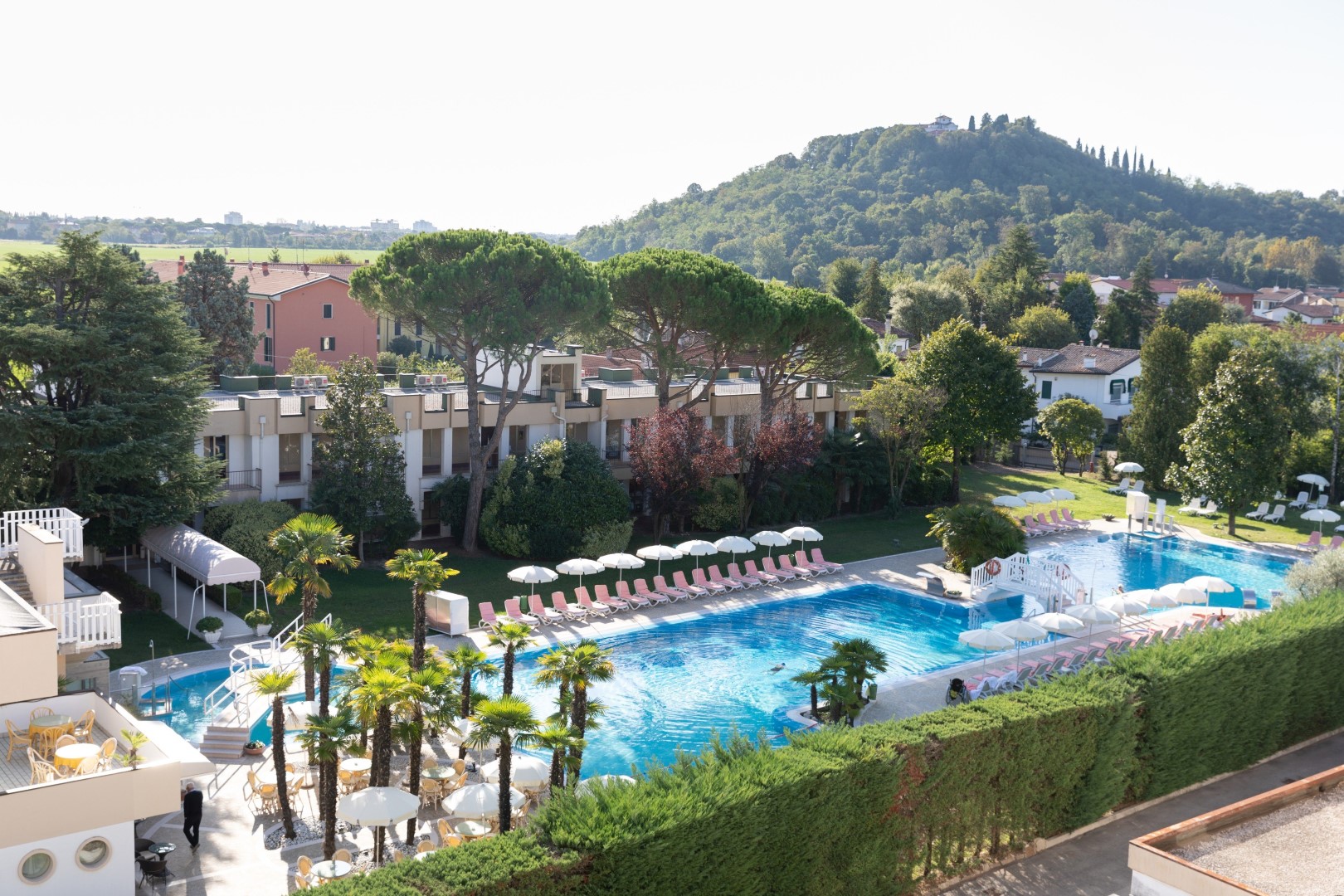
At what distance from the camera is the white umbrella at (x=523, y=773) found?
1722 centimetres

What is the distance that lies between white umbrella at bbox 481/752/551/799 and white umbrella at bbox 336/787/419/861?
186 cm

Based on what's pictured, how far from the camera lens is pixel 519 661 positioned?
2559 cm

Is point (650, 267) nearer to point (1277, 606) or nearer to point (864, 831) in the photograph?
point (1277, 606)

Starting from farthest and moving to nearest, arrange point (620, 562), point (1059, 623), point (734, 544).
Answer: point (734, 544) → point (620, 562) → point (1059, 623)

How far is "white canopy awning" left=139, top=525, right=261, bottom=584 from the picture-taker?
24.8 m

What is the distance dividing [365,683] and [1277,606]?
654 inches

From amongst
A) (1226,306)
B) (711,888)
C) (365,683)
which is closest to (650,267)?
(365,683)

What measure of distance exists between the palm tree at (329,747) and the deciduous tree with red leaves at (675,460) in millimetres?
19189

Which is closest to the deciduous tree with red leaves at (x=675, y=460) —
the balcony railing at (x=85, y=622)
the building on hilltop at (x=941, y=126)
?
the balcony railing at (x=85, y=622)

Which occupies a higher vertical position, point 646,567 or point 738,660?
point 646,567

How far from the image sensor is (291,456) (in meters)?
32.5

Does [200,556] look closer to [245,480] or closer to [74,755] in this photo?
[245,480]

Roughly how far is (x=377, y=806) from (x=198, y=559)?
12.1 meters

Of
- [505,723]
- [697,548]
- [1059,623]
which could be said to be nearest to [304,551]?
[505,723]
